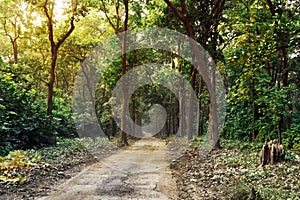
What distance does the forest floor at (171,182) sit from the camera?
7297 millimetres

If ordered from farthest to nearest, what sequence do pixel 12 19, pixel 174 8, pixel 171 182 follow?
pixel 12 19 < pixel 174 8 < pixel 171 182

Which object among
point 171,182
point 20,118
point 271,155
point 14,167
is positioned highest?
point 20,118

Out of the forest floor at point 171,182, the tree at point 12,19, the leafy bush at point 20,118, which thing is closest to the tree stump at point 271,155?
the forest floor at point 171,182

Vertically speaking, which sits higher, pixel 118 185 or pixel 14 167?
pixel 14 167

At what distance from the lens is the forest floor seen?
7.30m

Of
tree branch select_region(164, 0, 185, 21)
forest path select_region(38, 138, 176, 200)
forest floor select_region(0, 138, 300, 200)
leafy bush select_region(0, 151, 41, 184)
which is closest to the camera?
forest floor select_region(0, 138, 300, 200)

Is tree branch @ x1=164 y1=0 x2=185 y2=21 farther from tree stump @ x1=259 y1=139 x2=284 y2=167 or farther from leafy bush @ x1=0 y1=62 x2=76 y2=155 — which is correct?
leafy bush @ x1=0 y1=62 x2=76 y2=155

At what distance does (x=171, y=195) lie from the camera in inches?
322

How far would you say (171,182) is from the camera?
9883mm

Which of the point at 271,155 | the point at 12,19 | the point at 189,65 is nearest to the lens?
the point at 271,155

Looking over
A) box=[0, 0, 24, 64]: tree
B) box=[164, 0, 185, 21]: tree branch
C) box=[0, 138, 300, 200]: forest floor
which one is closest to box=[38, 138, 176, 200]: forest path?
box=[0, 138, 300, 200]: forest floor

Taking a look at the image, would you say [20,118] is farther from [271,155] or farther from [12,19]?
[12,19]

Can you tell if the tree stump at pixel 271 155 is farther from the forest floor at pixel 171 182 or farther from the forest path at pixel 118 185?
the forest path at pixel 118 185

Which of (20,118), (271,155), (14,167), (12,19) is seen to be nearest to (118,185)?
(14,167)
